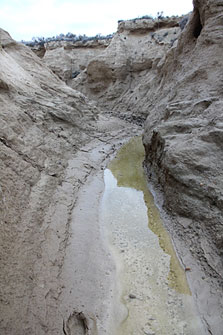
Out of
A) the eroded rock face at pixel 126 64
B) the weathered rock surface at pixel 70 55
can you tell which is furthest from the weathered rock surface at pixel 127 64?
the weathered rock surface at pixel 70 55

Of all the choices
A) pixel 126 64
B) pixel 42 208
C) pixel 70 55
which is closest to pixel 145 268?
pixel 42 208

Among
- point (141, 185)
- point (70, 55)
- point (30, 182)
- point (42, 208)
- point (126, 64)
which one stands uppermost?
point (126, 64)

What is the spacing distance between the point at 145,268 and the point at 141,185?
3379 millimetres

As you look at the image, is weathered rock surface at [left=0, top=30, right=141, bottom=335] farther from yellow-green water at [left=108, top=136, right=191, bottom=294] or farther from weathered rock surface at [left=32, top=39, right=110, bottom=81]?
weathered rock surface at [left=32, top=39, right=110, bottom=81]

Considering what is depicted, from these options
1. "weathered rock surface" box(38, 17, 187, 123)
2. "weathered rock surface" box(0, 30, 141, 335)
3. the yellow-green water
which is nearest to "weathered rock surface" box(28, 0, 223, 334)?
the yellow-green water

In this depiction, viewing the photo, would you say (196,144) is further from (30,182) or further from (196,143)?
(30,182)

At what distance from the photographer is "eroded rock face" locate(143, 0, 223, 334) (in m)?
4.43

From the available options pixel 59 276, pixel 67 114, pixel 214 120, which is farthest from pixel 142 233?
pixel 67 114

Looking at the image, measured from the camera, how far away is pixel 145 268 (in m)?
4.21

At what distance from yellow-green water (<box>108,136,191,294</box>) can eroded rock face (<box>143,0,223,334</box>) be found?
34 cm

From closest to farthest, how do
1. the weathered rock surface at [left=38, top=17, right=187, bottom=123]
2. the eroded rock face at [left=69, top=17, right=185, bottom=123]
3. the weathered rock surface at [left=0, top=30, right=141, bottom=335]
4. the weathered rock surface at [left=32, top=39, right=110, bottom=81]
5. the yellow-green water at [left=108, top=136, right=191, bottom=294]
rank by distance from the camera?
the weathered rock surface at [left=0, top=30, right=141, bottom=335] < the yellow-green water at [left=108, top=136, right=191, bottom=294] < the weathered rock surface at [left=38, top=17, right=187, bottom=123] < the eroded rock face at [left=69, top=17, right=185, bottom=123] < the weathered rock surface at [left=32, top=39, right=110, bottom=81]

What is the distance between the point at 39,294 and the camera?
3455 millimetres

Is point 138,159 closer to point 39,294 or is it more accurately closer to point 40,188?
point 40,188

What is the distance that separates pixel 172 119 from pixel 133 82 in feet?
45.3
